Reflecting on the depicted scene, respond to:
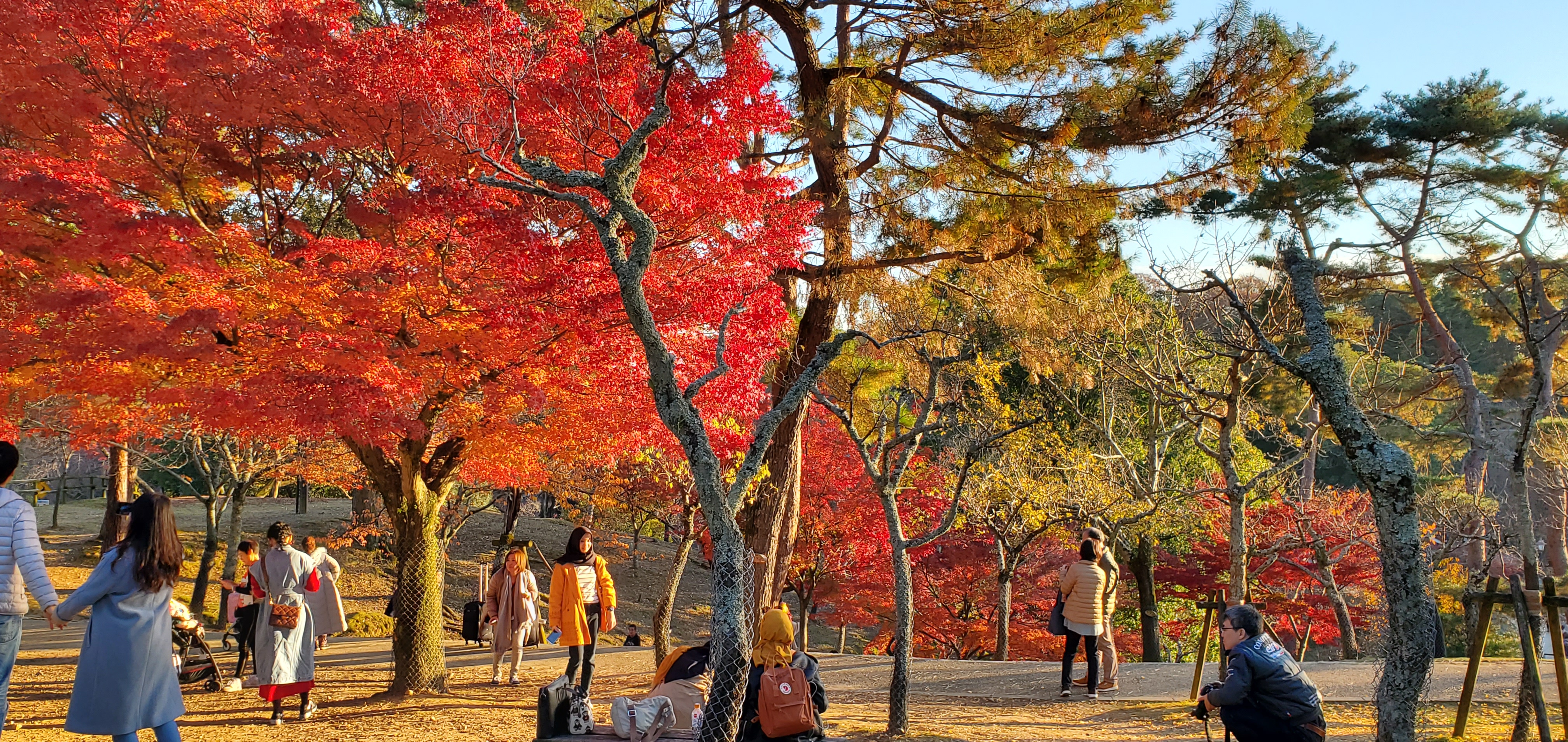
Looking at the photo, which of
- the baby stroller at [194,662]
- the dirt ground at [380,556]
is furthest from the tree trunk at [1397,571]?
the dirt ground at [380,556]

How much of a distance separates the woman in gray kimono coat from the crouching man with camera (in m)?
6.60

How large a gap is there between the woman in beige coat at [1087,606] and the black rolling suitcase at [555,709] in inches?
198

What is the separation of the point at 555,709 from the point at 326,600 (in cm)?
361

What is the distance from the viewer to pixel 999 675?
1077cm

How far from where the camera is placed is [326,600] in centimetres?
819

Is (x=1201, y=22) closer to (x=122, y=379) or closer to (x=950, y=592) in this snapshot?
(x=122, y=379)

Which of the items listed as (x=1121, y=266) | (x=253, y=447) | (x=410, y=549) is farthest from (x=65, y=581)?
(x=1121, y=266)

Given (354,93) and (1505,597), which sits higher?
(354,93)

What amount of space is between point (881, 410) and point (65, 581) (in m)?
15.3

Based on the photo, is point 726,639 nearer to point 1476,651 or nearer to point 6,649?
point 6,649

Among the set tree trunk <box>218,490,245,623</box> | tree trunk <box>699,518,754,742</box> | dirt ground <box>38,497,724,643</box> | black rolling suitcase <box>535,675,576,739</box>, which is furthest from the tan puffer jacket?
tree trunk <box>218,490,245,623</box>

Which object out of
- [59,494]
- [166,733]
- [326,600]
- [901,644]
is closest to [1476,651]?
[901,644]

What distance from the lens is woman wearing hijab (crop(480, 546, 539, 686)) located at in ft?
30.5

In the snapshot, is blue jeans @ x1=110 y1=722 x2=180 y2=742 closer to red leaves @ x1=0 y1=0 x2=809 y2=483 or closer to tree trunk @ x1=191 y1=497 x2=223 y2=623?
red leaves @ x1=0 y1=0 x2=809 y2=483
